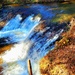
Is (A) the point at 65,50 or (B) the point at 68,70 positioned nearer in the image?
(B) the point at 68,70

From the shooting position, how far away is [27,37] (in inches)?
216

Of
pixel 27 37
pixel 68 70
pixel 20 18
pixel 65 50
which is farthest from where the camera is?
pixel 20 18

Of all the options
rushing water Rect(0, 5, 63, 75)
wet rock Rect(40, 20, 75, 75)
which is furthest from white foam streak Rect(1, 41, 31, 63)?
wet rock Rect(40, 20, 75, 75)

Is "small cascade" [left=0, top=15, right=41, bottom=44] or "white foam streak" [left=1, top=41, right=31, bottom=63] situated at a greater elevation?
"small cascade" [left=0, top=15, right=41, bottom=44]

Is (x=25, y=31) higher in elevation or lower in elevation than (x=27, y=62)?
higher

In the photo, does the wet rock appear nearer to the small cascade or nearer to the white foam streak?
the white foam streak

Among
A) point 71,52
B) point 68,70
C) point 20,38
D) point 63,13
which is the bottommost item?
point 68,70

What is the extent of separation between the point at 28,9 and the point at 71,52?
73.9 inches

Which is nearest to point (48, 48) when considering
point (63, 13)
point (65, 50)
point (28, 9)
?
point (65, 50)

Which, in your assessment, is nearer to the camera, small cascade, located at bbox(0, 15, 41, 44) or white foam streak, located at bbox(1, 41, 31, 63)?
white foam streak, located at bbox(1, 41, 31, 63)

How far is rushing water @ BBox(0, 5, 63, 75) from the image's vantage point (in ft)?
16.4

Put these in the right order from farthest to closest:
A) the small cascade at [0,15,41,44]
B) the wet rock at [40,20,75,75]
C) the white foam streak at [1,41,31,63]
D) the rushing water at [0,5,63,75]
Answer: the small cascade at [0,15,41,44] < the white foam streak at [1,41,31,63] < the rushing water at [0,5,63,75] < the wet rock at [40,20,75,75]

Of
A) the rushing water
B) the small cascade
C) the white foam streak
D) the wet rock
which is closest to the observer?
the wet rock

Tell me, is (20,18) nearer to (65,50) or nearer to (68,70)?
(65,50)
